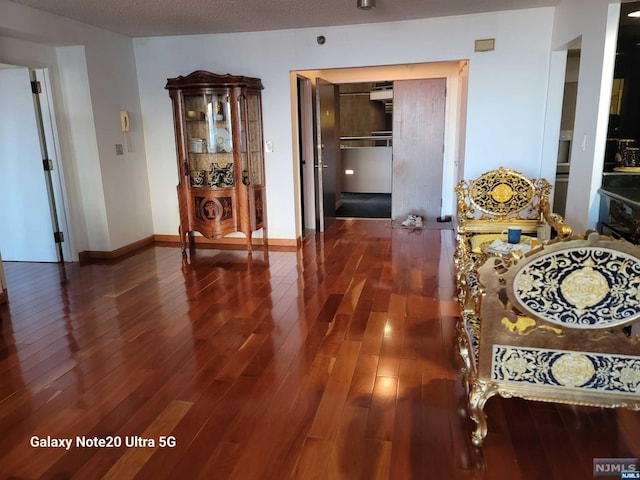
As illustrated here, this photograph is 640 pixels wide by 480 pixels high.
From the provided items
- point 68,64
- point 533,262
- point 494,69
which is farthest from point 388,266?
point 68,64

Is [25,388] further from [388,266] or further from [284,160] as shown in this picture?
[284,160]

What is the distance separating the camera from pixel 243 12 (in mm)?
4254

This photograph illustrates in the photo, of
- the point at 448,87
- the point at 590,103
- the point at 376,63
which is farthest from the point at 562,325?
the point at 448,87

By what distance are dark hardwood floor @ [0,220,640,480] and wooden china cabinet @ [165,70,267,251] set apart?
1.10 meters

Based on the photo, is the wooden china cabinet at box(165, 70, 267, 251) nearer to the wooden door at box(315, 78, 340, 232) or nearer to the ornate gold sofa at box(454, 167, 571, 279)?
the wooden door at box(315, 78, 340, 232)

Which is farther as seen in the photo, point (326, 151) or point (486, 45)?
point (326, 151)

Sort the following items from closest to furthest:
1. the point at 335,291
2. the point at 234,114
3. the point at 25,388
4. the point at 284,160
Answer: the point at 25,388 → the point at 335,291 → the point at 234,114 → the point at 284,160

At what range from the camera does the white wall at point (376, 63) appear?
179 inches

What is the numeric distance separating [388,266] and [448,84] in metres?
3.32

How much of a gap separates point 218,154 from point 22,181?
2.08 meters

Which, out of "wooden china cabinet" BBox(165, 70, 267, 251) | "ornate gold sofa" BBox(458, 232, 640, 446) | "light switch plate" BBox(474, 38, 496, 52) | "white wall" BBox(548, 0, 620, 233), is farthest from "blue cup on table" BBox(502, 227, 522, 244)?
"wooden china cabinet" BBox(165, 70, 267, 251)

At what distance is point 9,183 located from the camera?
4.82 meters

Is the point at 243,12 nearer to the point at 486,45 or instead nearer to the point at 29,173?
the point at 486,45

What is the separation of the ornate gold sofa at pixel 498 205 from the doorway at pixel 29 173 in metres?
4.20
